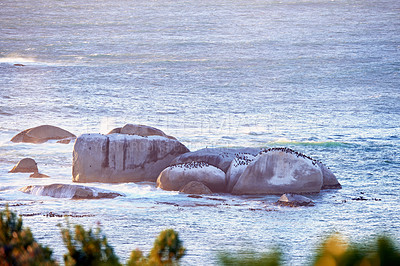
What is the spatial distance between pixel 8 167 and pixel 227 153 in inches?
326

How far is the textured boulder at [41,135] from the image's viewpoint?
3102 cm

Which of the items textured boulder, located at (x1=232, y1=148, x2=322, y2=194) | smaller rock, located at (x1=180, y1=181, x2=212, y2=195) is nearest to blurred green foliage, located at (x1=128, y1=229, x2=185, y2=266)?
smaller rock, located at (x1=180, y1=181, x2=212, y2=195)

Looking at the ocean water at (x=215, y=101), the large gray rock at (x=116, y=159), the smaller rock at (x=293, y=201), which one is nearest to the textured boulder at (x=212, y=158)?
the large gray rock at (x=116, y=159)

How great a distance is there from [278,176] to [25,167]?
9.35 meters

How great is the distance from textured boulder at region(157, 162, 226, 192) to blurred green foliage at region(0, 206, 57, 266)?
14.2 metres

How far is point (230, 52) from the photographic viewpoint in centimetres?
7831

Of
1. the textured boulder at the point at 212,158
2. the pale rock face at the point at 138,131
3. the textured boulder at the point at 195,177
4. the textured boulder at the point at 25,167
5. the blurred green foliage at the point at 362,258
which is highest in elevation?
the blurred green foliage at the point at 362,258

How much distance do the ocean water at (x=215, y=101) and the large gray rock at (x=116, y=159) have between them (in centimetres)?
81

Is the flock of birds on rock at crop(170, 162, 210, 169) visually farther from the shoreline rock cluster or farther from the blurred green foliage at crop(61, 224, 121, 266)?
the blurred green foliage at crop(61, 224, 121, 266)

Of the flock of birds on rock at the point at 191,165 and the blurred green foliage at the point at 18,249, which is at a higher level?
the blurred green foliage at the point at 18,249

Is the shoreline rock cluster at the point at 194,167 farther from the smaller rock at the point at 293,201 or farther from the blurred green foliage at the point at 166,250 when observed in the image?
the blurred green foliage at the point at 166,250

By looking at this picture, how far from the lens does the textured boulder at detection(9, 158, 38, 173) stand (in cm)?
2470

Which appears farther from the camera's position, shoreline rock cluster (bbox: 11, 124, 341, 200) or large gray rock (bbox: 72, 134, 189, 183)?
large gray rock (bbox: 72, 134, 189, 183)

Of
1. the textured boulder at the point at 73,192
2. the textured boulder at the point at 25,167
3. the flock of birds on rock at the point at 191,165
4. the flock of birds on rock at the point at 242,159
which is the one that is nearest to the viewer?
the textured boulder at the point at 73,192
